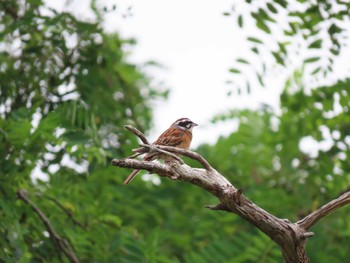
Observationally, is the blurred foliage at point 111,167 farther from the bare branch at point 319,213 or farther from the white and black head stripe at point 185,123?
the bare branch at point 319,213

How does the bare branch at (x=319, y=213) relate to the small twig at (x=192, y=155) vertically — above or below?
below

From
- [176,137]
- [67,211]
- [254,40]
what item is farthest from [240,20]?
[67,211]

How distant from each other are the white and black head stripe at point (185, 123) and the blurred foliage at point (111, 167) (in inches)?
30.8

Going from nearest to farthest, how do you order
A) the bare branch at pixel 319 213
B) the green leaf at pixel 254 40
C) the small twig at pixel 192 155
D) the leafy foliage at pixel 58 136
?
1. the small twig at pixel 192 155
2. the bare branch at pixel 319 213
3. the leafy foliage at pixel 58 136
4. the green leaf at pixel 254 40

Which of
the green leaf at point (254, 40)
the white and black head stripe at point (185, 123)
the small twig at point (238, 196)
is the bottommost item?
the small twig at point (238, 196)

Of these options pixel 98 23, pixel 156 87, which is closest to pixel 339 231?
pixel 156 87

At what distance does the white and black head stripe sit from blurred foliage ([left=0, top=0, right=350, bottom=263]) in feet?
2.57

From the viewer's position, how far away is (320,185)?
11352mm

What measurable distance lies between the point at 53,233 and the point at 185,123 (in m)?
1.86

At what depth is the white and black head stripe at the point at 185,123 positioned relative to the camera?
8688 mm

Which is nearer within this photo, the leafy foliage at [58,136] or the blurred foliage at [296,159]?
Result: the leafy foliage at [58,136]

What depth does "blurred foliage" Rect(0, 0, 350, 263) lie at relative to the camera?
26.2ft

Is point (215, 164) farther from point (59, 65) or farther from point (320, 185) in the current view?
point (59, 65)

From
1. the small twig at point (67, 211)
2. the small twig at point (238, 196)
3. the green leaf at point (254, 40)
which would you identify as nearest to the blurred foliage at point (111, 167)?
the small twig at point (67, 211)
